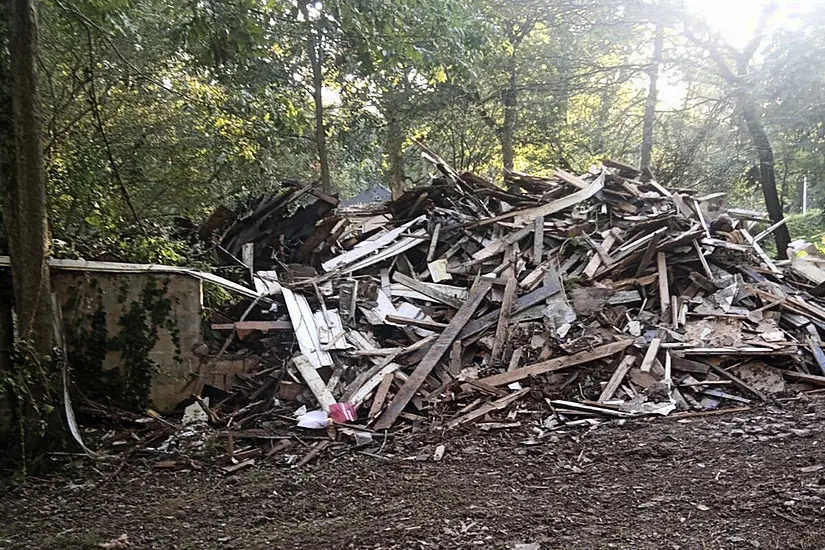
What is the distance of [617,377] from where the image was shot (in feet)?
20.0

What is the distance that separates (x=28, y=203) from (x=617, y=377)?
18.2ft

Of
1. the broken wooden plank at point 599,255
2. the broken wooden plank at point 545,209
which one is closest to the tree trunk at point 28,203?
the broken wooden plank at point 545,209

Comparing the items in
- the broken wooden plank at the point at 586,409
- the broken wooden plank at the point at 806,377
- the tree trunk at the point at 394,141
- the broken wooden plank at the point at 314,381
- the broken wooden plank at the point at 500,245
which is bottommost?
the broken wooden plank at the point at 586,409

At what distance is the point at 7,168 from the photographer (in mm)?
4695

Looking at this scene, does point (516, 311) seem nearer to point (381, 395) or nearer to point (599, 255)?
point (599, 255)

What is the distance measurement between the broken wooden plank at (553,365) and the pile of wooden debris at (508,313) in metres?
0.02

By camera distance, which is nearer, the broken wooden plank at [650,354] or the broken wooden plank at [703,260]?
the broken wooden plank at [650,354]

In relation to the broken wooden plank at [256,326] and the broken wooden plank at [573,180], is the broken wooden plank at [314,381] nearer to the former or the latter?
the broken wooden plank at [256,326]

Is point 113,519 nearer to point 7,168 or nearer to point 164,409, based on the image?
point 164,409

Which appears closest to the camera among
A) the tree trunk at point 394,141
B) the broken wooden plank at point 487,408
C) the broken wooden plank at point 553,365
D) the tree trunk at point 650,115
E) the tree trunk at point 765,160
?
the broken wooden plank at point 487,408

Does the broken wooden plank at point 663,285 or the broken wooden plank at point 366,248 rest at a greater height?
the broken wooden plank at point 366,248

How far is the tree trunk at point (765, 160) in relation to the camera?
12.2 m

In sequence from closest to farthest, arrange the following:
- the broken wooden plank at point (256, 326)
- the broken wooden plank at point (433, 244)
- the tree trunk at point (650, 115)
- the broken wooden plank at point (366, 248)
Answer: the broken wooden plank at point (256, 326), the broken wooden plank at point (366, 248), the broken wooden plank at point (433, 244), the tree trunk at point (650, 115)

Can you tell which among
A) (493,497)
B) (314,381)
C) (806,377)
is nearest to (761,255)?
(806,377)
